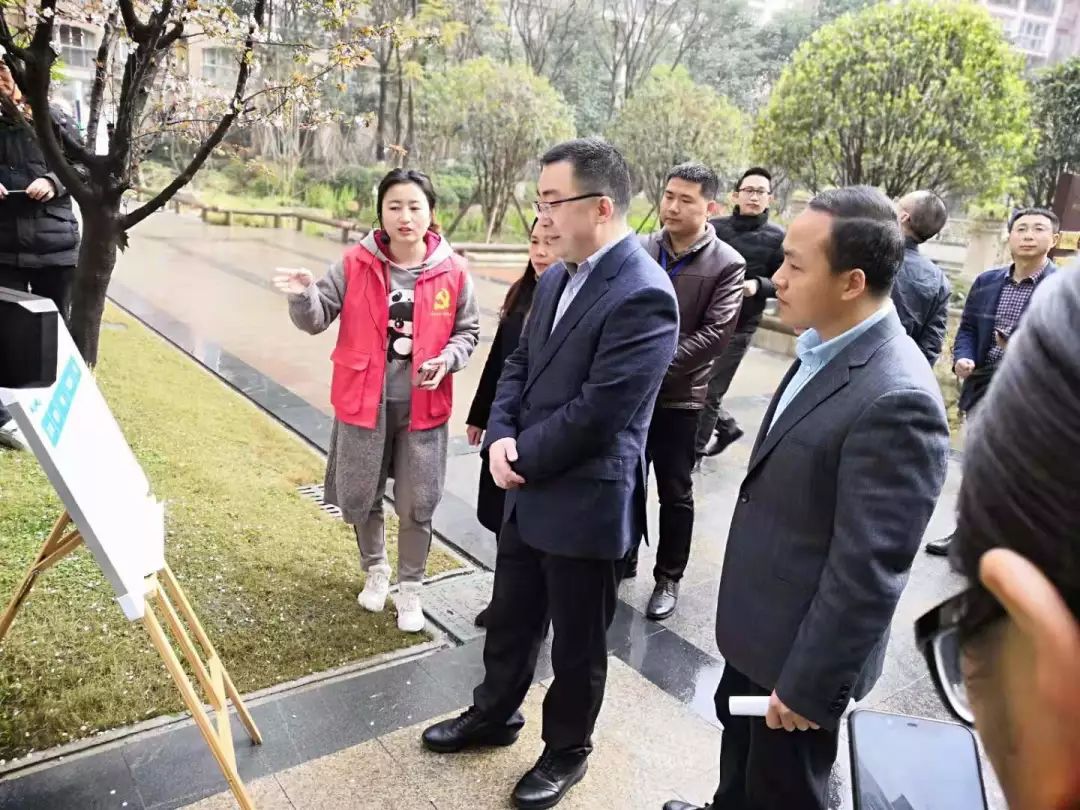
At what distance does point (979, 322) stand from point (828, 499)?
3.42 metres

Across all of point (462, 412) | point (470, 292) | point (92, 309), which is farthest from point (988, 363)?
point (92, 309)

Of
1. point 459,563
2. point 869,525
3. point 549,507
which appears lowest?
point 459,563

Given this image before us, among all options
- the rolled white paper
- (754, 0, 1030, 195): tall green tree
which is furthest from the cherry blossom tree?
(754, 0, 1030, 195): tall green tree

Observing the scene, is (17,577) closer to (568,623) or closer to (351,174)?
(568,623)

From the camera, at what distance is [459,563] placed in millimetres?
3871

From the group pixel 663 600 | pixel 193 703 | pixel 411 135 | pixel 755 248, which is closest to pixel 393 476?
pixel 663 600

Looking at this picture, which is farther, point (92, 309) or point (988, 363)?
point (988, 363)

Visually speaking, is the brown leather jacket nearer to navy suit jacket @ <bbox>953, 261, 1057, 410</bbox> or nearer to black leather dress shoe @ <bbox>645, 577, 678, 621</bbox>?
black leather dress shoe @ <bbox>645, 577, 678, 621</bbox>

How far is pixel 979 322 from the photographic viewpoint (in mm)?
4535

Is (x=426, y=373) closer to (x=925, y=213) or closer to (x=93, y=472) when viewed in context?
(x=93, y=472)

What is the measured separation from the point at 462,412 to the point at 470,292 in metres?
3.22

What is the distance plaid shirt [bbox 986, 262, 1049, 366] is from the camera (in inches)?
168

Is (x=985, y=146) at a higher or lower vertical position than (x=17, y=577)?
higher

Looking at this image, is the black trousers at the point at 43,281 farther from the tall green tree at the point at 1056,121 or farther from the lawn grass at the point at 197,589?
the tall green tree at the point at 1056,121
